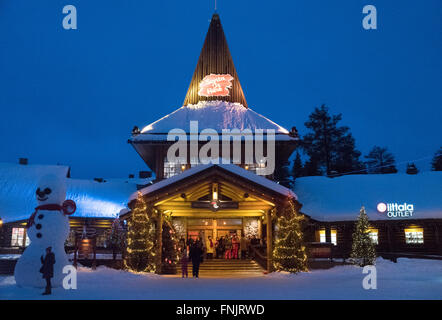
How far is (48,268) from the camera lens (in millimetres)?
11234

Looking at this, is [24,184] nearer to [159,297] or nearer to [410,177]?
[159,297]

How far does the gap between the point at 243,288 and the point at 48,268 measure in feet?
19.5

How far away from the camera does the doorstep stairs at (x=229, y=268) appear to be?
59.0 ft

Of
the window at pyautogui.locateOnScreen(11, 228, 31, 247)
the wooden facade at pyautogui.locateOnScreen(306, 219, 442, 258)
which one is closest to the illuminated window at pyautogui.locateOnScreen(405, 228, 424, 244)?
the wooden facade at pyautogui.locateOnScreen(306, 219, 442, 258)

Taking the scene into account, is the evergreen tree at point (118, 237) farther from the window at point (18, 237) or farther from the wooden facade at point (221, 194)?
the window at point (18, 237)

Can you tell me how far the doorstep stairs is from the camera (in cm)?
1797

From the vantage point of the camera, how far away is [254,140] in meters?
24.2

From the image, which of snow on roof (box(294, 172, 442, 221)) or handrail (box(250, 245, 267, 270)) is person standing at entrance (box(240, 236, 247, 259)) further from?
snow on roof (box(294, 172, 442, 221))

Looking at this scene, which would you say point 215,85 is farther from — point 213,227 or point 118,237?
point 118,237

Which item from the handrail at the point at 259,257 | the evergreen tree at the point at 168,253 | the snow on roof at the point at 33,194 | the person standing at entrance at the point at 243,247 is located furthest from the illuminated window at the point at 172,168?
the snow on roof at the point at 33,194

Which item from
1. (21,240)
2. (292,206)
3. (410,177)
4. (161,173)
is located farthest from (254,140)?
(21,240)

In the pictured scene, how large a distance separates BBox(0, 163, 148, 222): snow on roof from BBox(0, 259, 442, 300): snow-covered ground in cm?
1650

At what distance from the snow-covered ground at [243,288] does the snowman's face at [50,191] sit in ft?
9.15
